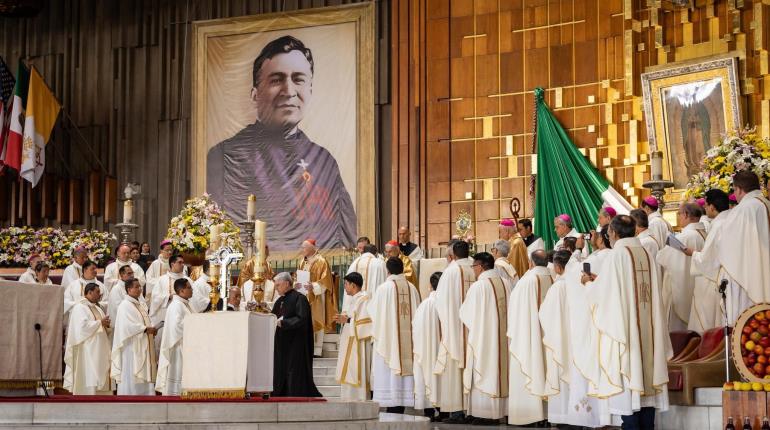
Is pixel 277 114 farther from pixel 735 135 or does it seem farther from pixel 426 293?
pixel 735 135

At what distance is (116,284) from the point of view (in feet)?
50.3

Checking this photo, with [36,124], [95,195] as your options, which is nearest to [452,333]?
[95,195]

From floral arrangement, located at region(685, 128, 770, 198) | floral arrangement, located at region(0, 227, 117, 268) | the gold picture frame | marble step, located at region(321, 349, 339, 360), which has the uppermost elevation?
the gold picture frame

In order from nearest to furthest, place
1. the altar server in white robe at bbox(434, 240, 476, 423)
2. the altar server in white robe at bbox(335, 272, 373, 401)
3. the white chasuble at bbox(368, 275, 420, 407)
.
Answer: the altar server in white robe at bbox(434, 240, 476, 423), the white chasuble at bbox(368, 275, 420, 407), the altar server in white robe at bbox(335, 272, 373, 401)

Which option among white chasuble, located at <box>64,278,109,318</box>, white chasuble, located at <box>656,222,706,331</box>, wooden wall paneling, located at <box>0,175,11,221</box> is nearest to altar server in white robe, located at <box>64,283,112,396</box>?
white chasuble, located at <box>64,278,109,318</box>

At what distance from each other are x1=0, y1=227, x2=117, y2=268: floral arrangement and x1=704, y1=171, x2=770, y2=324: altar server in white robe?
10430 mm

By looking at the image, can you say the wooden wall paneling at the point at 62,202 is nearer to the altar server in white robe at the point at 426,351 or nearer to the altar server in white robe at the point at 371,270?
the altar server in white robe at the point at 371,270

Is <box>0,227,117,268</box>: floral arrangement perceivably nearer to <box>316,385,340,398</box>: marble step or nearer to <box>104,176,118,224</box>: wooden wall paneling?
<box>104,176,118,224</box>: wooden wall paneling

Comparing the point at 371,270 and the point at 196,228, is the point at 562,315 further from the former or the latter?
the point at 196,228

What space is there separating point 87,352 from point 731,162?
26.1ft

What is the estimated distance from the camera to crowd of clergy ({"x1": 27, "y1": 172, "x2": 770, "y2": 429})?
32.8ft

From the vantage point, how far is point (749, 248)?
10.1 metres

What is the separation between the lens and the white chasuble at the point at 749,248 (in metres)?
10.0

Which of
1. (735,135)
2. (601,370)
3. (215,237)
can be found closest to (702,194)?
(735,135)
